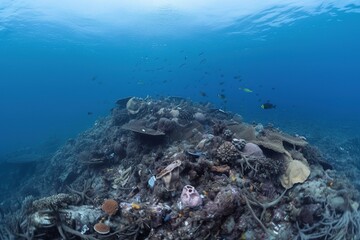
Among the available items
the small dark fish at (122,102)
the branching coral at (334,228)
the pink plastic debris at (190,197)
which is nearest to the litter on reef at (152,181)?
the pink plastic debris at (190,197)

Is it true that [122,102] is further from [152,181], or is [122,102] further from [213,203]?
[213,203]

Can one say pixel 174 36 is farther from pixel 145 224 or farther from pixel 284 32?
pixel 145 224

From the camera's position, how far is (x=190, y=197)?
18.3 feet

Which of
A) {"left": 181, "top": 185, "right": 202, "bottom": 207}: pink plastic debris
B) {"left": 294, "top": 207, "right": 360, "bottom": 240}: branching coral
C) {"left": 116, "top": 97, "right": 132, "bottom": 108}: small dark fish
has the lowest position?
{"left": 116, "top": 97, "right": 132, "bottom": 108}: small dark fish

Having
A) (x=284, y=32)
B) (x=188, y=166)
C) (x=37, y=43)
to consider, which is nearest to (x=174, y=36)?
(x=284, y=32)

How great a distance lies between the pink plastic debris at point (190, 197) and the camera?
5508 millimetres

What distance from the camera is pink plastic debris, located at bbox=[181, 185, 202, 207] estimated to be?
551 centimetres

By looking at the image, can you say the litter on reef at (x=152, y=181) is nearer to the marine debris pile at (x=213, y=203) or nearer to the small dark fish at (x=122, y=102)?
the marine debris pile at (x=213, y=203)

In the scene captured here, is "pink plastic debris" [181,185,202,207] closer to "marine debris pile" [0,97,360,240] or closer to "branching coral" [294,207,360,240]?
"marine debris pile" [0,97,360,240]

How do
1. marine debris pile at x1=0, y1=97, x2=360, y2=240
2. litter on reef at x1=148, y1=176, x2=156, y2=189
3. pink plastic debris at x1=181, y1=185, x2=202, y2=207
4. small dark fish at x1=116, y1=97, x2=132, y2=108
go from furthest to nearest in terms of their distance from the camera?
small dark fish at x1=116, y1=97, x2=132, y2=108 → litter on reef at x1=148, y1=176, x2=156, y2=189 → pink plastic debris at x1=181, y1=185, x2=202, y2=207 → marine debris pile at x1=0, y1=97, x2=360, y2=240

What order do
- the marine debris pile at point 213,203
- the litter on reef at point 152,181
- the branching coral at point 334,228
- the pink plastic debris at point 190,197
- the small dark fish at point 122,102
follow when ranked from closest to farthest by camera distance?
the marine debris pile at point 213,203
the branching coral at point 334,228
the pink plastic debris at point 190,197
the litter on reef at point 152,181
the small dark fish at point 122,102

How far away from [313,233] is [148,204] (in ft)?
12.0

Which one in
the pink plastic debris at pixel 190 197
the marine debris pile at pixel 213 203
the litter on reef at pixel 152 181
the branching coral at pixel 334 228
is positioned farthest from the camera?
the litter on reef at pixel 152 181

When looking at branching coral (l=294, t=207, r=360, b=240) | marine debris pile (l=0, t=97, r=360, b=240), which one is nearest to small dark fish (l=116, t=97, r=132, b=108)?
marine debris pile (l=0, t=97, r=360, b=240)
